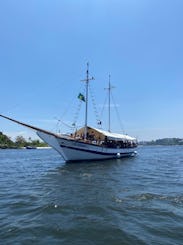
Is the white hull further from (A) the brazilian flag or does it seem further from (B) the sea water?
(B) the sea water

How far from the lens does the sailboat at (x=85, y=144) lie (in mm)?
41969

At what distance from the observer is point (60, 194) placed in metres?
18.2

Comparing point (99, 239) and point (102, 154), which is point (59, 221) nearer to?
point (99, 239)

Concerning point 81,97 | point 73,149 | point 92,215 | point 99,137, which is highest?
point 81,97

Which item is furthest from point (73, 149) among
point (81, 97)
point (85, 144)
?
point (81, 97)

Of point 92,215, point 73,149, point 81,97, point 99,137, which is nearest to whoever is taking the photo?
point 92,215

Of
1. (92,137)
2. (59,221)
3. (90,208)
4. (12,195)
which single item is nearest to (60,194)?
(12,195)

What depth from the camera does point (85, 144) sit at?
44250 mm

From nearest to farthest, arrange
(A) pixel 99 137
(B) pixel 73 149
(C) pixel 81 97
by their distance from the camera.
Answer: (B) pixel 73 149
(C) pixel 81 97
(A) pixel 99 137

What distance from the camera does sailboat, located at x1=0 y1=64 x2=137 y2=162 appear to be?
41969 millimetres

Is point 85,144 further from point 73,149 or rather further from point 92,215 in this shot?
point 92,215

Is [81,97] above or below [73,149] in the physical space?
above

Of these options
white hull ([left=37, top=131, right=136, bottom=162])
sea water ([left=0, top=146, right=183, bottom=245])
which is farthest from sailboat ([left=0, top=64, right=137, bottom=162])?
sea water ([left=0, top=146, right=183, bottom=245])

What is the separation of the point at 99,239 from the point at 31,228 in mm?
2751
